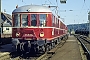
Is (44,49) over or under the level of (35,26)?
under

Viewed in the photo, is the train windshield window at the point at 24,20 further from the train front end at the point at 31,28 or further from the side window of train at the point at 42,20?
the side window of train at the point at 42,20

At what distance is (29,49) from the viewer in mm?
16812

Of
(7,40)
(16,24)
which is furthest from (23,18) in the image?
(7,40)

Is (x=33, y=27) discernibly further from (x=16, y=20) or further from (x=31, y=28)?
(x=16, y=20)

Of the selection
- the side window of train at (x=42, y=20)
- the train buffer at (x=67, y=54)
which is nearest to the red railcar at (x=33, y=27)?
the side window of train at (x=42, y=20)

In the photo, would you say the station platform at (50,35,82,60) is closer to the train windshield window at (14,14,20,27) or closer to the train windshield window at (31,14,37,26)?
the train windshield window at (31,14,37,26)

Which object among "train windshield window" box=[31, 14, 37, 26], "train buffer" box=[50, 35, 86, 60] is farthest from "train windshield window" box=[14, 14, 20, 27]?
"train buffer" box=[50, 35, 86, 60]

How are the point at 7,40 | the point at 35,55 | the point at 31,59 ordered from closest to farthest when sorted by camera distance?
1. the point at 31,59
2. the point at 35,55
3. the point at 7,40

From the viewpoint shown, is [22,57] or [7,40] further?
[7,40]

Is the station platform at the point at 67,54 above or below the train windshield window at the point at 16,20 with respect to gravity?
below

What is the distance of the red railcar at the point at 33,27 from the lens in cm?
1653

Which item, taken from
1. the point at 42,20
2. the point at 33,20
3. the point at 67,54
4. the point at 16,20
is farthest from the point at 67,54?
the point at 16,20

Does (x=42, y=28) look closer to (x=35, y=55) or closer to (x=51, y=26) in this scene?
(x=51, y=26)

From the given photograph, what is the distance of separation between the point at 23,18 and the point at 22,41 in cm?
151
